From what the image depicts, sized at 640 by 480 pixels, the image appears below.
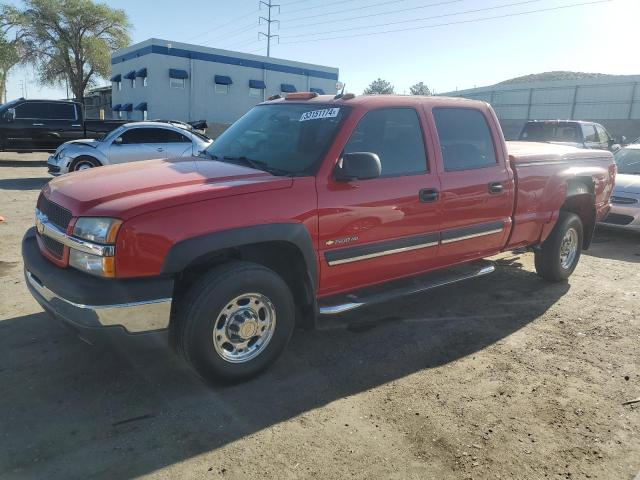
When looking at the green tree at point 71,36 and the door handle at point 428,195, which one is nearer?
the door handle at point 428,195

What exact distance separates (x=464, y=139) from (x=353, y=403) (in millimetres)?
2663

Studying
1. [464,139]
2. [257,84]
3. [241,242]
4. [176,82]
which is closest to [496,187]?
[464,139]

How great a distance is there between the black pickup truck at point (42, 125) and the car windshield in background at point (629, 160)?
1359 cm

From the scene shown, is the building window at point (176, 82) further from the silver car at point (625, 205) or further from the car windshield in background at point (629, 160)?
the silver car at point (625, 205)

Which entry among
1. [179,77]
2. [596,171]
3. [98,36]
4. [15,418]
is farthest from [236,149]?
[98,36]

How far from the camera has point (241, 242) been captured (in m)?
3.22

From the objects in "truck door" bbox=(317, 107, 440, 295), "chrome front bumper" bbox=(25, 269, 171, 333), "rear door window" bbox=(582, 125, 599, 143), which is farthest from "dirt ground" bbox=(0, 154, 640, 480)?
"rear door window" bbox=(582, 125, 599, 143)

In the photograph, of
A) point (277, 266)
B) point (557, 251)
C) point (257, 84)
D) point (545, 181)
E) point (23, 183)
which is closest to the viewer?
point (277, 266)

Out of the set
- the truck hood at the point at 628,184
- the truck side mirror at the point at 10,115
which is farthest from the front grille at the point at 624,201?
the truck side mirror at the point at 10,115

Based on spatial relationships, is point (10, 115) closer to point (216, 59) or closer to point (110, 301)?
point (110, 301)

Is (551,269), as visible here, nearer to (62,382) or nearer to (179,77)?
(62,382)

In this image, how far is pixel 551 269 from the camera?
586cm

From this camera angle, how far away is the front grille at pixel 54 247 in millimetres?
3260

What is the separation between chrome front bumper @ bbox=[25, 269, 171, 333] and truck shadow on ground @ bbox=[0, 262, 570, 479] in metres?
0.11
